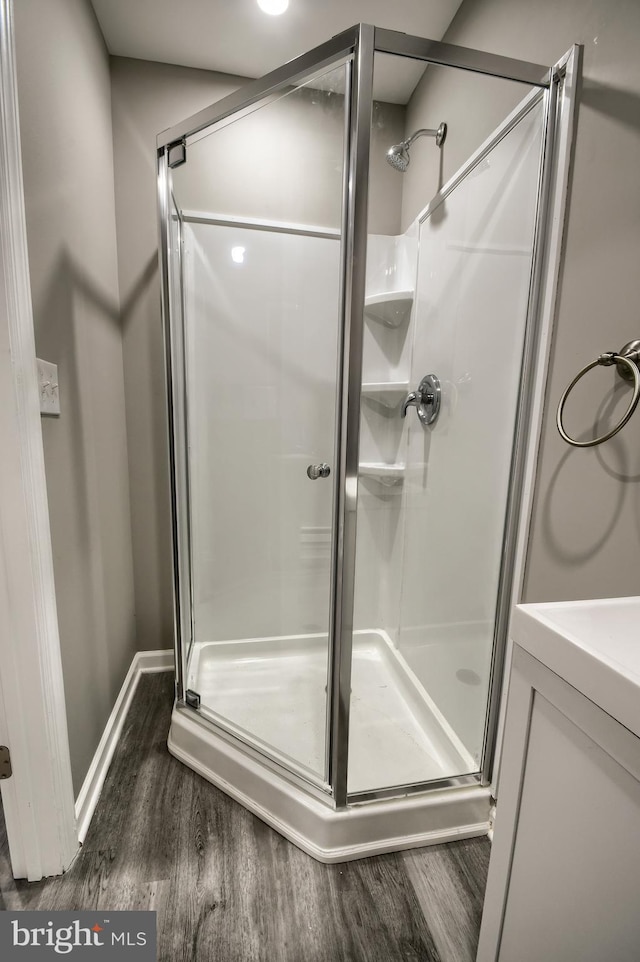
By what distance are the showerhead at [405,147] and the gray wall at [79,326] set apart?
90cm

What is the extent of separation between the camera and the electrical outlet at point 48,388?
3.13ft

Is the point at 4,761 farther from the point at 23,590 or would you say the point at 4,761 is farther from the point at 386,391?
the point at 386,391

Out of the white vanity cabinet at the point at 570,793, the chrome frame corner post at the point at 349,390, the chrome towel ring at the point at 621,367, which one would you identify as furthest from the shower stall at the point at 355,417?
the white vanity cabinet at the point at 570,793

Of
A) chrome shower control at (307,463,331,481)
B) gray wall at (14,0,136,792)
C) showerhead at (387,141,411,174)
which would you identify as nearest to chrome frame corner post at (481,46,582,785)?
showerhead at (387,141,411,174)

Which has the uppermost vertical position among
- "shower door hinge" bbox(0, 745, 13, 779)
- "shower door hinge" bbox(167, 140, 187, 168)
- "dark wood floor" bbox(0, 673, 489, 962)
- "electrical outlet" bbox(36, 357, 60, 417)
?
"shower door hinge" bbox(167, 140, 187, 168)

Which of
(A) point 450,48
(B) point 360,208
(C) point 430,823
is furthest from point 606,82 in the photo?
(C) point 430,823

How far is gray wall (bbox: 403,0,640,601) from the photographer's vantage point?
799mm

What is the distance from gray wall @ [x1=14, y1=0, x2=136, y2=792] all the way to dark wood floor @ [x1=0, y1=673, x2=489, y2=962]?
223 mm

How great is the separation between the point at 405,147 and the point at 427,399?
0.77m

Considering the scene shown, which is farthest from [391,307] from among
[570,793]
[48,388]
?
[570,793]

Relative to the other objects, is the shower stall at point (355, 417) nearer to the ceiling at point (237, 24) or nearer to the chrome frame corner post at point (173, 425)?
the chrome frame corner post at point (173, 425)

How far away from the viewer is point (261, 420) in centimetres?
160

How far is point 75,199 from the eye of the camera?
3.82ft

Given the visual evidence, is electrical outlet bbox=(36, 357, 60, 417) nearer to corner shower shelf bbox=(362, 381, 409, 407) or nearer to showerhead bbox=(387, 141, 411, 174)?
corner shower shelf bbox=(362, 381, 409, 407)
